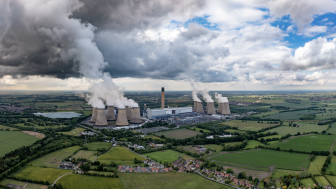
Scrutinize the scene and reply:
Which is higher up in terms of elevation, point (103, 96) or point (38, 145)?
point (103, 96)

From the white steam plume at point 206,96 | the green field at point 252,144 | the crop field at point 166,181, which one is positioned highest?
the white steam plume at point 206,96

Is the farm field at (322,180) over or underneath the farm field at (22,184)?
underneath

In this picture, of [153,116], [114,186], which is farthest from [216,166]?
[153,116]

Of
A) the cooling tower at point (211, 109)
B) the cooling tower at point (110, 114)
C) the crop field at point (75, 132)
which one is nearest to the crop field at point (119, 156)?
the crop field at point (75, 132)

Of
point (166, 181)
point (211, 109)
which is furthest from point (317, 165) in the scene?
point (211, 109)

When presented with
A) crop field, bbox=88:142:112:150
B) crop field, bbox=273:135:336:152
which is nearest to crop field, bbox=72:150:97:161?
crop field, bbox=88:142:112:150

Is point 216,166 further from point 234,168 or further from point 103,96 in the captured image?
point 103,96

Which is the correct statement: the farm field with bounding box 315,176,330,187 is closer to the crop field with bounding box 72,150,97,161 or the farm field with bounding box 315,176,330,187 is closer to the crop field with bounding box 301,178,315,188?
the crop field with bounding box 301,178,315,188

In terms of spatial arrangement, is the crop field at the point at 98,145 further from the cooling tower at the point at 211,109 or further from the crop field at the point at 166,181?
the cooling tower at the point at 211,109
